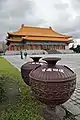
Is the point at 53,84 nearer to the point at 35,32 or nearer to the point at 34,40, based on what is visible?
the point at 34,40

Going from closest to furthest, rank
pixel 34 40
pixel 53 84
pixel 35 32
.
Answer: pixel 53 84
pixel 34 40
pixel 35 32

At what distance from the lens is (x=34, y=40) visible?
5228 cm

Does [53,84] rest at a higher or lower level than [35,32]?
lower

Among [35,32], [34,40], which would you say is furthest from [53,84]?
[35,32]

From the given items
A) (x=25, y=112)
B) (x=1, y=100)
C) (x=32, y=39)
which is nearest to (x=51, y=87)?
(x=25, y=112)

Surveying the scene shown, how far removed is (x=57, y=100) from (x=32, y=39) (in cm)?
4918

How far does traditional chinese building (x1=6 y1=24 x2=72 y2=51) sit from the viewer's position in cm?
5200

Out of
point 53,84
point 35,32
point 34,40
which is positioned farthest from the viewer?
point 35,32

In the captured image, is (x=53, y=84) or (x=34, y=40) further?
(x=34, y=40)

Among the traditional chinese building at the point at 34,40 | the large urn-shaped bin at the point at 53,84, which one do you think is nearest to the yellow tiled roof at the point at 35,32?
the traditional chinese building at the point at 34,40

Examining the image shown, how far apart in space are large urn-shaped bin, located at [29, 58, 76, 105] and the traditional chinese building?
47603mm

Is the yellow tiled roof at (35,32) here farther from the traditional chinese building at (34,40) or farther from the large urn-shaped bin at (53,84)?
the large urn-shaped bin at (53,84)

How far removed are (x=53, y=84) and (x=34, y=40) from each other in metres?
49.5

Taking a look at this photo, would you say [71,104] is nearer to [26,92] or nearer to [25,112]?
[25,112]
